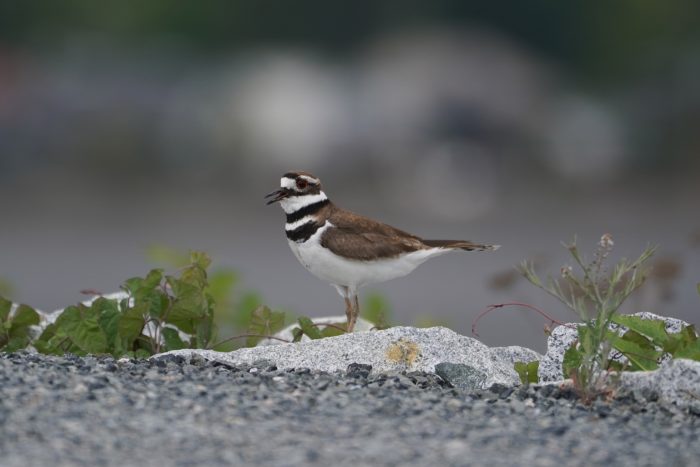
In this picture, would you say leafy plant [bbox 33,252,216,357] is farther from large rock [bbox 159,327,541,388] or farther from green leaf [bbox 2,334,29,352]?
large rock [bbox 159,327,541,388]

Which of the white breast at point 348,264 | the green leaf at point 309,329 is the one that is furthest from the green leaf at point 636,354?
the white breast at point 348,264

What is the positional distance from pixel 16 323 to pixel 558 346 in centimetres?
249

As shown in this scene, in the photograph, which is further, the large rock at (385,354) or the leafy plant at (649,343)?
the large rock at (385,354)

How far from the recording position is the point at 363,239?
7.11m

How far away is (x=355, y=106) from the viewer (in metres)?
24.5

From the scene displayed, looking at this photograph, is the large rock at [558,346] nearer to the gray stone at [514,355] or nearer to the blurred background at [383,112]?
the gray stone at [514,355]

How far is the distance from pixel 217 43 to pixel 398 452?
87.1 ft

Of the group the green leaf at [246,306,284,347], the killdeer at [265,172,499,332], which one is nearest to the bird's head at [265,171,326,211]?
the killdeer at [265,172,499,332]

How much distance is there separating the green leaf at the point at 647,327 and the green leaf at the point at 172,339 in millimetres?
2028

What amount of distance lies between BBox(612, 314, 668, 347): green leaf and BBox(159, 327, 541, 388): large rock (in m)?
0.52

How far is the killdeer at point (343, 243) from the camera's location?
7.05 metres

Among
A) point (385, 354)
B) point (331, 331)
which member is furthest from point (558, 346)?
point (331, 331)

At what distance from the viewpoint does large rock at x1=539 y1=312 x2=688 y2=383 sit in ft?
19.4

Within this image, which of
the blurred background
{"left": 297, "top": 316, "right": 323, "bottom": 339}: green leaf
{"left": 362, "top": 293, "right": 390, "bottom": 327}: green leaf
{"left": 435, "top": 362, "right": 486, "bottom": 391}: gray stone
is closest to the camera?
{"left": 435, "top": 362, "right": 486, "bottom": 391}: gray stone
